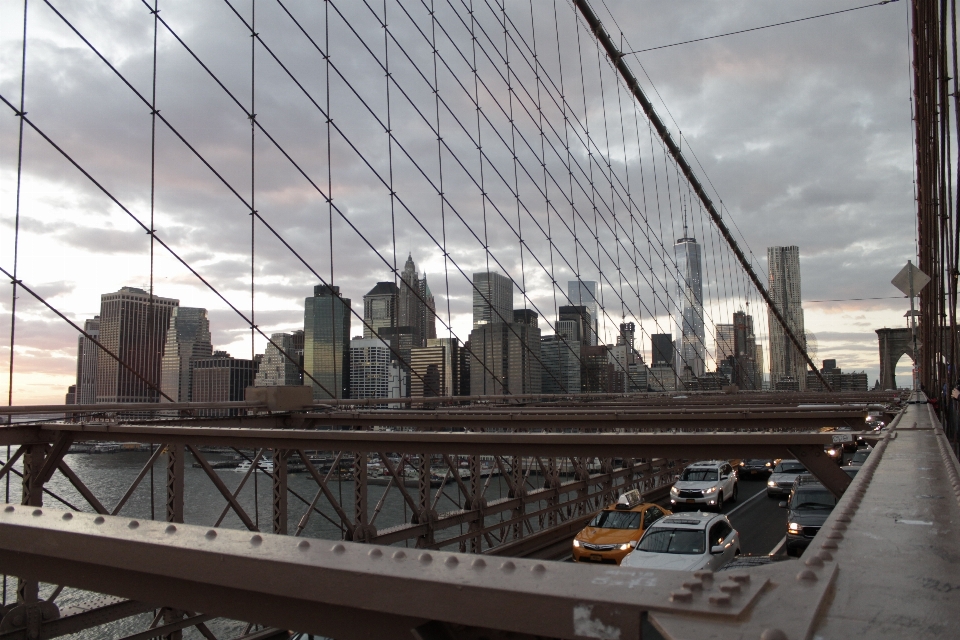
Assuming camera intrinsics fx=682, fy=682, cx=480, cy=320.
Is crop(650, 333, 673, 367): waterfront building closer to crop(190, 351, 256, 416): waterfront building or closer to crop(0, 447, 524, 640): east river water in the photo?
crop(0, 447, 524, 640): east river water

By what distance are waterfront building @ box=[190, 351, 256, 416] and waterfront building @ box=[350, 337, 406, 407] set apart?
277 cm

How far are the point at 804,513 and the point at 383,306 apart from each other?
1102 cm

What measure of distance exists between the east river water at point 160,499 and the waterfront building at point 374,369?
269cm

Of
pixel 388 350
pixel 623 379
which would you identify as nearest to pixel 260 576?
pixel 388 350

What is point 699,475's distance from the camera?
57.4 feet

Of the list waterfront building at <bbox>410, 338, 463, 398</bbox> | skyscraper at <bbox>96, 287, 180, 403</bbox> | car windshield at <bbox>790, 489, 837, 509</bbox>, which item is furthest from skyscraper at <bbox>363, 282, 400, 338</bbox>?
car windshield at <bbox>790, 489, 837, 509</bbox>

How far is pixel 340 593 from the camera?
3.62ft

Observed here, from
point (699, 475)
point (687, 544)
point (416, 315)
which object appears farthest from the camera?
point (416, 315)

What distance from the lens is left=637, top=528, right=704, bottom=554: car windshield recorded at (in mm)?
9812

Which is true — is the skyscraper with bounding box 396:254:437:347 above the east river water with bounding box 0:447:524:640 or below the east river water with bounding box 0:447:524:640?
above

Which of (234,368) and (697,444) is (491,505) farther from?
(697,444)

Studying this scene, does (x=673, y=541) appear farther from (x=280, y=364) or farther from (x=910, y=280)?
(x=280, y=364)

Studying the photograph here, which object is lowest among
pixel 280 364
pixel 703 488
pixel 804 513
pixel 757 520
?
pixel 757 520

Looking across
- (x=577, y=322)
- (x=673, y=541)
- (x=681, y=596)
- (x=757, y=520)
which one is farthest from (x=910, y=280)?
(x=577, y=322)
